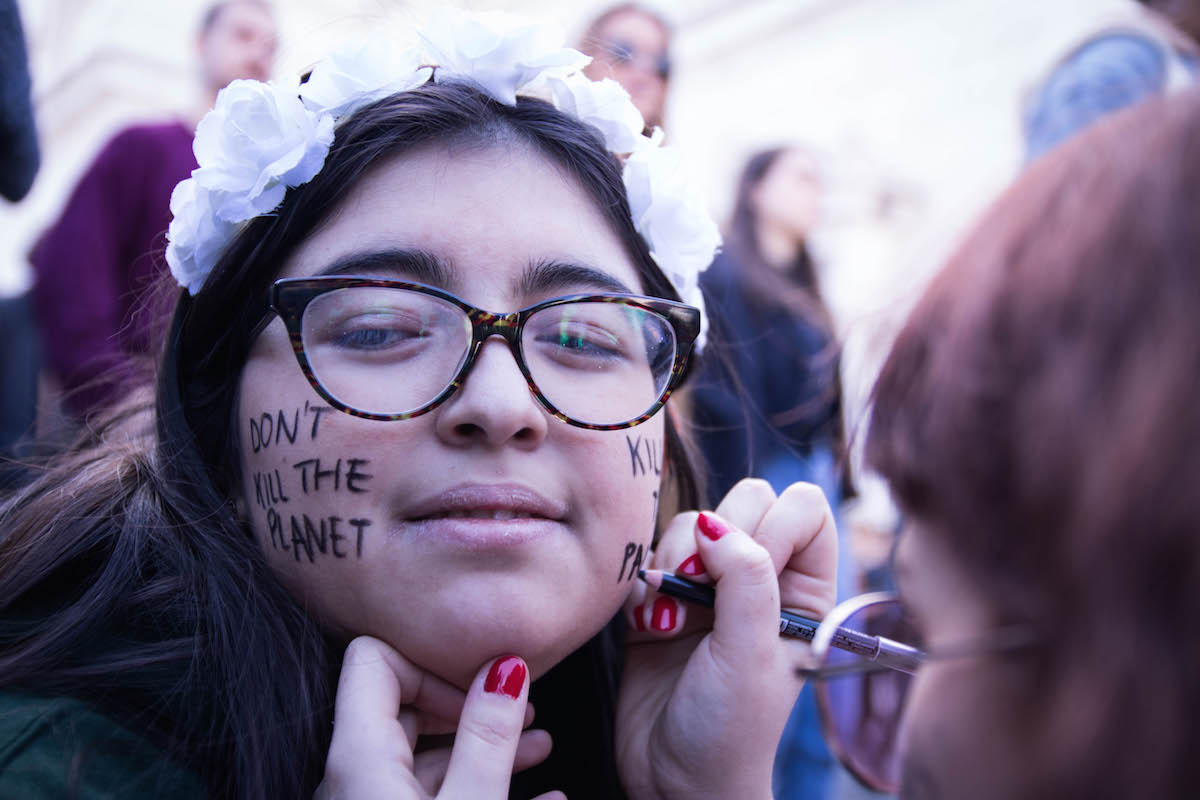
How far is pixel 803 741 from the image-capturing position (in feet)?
9.14

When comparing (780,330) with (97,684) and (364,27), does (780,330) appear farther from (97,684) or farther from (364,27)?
(97,684)

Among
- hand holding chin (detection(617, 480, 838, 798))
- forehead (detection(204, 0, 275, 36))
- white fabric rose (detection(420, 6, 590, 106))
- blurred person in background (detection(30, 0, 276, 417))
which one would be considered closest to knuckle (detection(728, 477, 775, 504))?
hand holding chin (detection(617, 480, 838, 798))

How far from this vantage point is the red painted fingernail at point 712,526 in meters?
1.34

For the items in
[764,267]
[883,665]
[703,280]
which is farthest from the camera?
[764,267]

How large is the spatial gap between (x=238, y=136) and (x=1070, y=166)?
1.11 metres

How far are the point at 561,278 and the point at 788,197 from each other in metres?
2.40

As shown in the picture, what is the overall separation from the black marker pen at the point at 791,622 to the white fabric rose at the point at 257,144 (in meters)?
0.80

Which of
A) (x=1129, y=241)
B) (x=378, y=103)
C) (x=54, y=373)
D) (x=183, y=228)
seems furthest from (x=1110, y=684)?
(x=54, y=373)

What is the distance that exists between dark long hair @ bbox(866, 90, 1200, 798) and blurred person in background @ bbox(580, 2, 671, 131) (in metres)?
2.23

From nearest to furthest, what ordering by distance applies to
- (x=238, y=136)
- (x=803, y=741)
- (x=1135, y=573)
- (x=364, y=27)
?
(x=1135, y=573) → (x=238, y=136) → (x=364, y=27) → (x=803, y=741)

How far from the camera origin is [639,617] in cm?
143

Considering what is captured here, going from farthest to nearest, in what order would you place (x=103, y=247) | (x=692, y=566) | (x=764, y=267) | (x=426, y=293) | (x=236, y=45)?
1. (x=764, y=267)
2. (x=236, y=45)
3. (x=103, y=247)
4. (x=692, y=566)
5. (x=426, y=293)

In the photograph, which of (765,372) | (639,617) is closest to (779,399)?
(765,372)

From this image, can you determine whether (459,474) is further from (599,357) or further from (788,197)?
(788,197)
